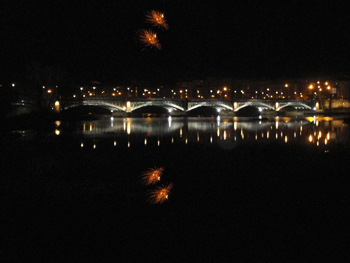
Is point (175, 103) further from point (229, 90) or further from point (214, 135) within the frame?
point (214, 135)

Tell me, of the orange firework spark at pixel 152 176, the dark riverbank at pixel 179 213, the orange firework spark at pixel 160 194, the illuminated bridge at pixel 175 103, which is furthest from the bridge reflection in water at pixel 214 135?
the illuminated bridge at pixel 175 103

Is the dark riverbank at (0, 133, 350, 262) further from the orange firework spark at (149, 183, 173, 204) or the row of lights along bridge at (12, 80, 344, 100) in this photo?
the row of lights along bridge at (12, 80, 344, 100)

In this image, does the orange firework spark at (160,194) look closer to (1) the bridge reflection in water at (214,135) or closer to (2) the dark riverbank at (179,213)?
(2) the dark riverbank at (179,213)

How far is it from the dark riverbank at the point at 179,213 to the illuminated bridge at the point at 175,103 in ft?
156

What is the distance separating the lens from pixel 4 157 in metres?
14.0

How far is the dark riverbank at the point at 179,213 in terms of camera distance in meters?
4.93

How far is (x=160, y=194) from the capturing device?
791 centimetres

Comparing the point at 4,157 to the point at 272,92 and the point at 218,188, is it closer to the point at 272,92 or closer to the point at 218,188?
the point at 218,188

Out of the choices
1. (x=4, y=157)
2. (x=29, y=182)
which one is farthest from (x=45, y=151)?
(x=29, y=182)

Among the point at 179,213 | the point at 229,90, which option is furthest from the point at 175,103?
the point at 179,213

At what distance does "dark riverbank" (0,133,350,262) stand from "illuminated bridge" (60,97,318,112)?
156 ft

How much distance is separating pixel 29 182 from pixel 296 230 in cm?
720

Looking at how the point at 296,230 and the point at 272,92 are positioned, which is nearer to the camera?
the point at 296,230

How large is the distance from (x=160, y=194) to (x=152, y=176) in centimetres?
216
